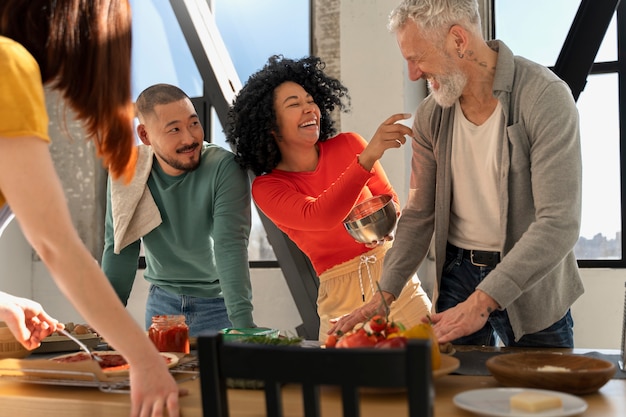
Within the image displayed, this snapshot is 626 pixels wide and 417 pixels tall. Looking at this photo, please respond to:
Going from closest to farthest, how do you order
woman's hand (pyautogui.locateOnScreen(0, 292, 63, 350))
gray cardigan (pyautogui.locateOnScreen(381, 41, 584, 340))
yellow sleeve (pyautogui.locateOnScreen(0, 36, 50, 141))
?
1. yellow sleeve (pyautogui.locateOnScreen(0, 36, 50, 141))
2. woman's hand (pyautogui.locateOnScreen(0, 292, 63, 350))
3. gray cardigan (pyautogui.locateOnScreen(381, 41, 584, 340))

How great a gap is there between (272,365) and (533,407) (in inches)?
20.2

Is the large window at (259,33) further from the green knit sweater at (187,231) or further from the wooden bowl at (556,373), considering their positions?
the wooden bowl at (556,373)

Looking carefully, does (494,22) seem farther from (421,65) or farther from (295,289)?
(421,65)

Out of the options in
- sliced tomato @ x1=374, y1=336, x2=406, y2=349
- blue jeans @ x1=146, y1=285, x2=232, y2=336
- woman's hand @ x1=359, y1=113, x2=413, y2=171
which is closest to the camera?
sliced tomato @ x1=374, y1=336, x2=406, y2=349

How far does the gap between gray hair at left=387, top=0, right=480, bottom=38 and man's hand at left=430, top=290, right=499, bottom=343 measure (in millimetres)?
974

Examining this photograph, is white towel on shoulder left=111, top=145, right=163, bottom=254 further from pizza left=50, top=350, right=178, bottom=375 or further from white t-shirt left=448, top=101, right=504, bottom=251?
white t-shirt left=448, top=101, right=504, bottom=251

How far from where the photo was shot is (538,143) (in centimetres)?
229

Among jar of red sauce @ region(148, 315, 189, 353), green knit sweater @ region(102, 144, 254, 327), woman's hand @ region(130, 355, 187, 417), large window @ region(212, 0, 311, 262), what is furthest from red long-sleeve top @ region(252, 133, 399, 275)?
large window @ region(212, 0, 311, 262)

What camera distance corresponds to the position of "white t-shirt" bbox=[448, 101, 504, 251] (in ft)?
8.17

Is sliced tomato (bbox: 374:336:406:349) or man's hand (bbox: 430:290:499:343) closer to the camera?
sliced tomato (bbox: 374:336:406:349)

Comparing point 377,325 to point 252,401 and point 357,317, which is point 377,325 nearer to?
point 252,401

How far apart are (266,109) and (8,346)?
1.53 meters

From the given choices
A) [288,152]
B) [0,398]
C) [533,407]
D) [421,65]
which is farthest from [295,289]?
[533,407]

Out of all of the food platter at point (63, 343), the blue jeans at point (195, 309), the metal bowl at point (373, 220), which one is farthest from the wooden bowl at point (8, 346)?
the metal bowl at point (373, 220)
